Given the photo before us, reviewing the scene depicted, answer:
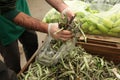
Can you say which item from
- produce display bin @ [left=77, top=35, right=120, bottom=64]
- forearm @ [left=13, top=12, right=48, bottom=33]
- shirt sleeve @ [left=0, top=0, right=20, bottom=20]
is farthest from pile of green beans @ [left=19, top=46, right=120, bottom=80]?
shirt sleeve @ [left=0, top=0, right=20, bottom=20]

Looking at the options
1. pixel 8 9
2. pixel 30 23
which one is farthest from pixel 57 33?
pixel 8 9

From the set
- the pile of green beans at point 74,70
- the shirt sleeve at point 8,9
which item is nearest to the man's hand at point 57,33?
the pile of green beans at point 74,70

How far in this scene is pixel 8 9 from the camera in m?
1.83

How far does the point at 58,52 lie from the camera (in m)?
1.79

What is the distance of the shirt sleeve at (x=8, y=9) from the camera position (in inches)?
70.6

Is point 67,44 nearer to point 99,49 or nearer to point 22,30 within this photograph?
point 99,49

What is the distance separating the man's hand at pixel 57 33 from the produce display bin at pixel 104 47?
13.2 inches

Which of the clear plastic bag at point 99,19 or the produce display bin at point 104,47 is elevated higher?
the clear plastic bag at point 99,19

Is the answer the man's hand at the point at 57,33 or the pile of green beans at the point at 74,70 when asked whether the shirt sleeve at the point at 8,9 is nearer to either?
the man's hand at the point at 57,33

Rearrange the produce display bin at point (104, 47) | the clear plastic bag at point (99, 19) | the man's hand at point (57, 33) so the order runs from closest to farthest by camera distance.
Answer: the man's hand at point (57, 33), the produce display bin at point (104, 47), the clear plastic bag at point (99, 19)

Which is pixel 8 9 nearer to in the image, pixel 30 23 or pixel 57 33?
pixel 30 23

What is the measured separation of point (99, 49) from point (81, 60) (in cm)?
29

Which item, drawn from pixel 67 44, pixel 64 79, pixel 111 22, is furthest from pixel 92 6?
pixel 64 79

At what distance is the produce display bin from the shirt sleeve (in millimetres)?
592
